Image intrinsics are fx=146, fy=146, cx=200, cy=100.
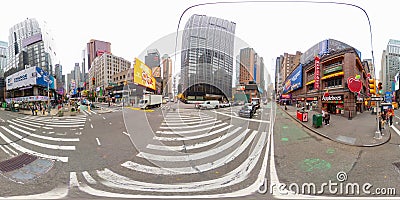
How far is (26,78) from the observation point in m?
14.9

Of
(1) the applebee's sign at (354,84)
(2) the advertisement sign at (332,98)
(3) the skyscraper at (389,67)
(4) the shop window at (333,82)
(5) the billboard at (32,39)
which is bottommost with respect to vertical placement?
(2) the advertisement sign at (332,98)

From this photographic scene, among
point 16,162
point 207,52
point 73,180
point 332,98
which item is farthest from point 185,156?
point 332,98

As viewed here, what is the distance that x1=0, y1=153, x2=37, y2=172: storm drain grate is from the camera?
4.64 meters

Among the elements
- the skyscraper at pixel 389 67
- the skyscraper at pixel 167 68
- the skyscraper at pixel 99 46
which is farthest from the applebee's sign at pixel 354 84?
the skyscraper at pixel 99 46

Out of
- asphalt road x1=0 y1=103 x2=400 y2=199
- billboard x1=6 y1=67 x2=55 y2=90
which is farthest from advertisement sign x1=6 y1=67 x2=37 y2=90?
asphalt road x1=0 y1=103 x2=400 y2=199

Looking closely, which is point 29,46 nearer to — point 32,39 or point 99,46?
point 32,39

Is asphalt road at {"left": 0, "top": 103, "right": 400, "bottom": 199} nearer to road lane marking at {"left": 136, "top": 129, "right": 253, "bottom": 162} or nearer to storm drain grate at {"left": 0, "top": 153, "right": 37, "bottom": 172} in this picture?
road lane marking at {"left": 136, "top": 129, "right": 253, "bottom": 162}

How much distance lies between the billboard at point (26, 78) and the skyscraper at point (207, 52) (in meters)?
19.0

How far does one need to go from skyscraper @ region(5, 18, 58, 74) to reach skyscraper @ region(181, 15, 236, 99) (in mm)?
14562

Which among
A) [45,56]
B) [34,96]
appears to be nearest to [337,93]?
[45,56]

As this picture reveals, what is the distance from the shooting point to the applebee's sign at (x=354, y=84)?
15.3 metres

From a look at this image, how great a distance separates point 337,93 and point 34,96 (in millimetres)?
→ 36966

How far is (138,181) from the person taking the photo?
3703 mm

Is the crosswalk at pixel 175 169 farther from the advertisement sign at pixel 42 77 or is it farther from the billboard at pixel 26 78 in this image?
the advertisement sign at pixel 42 77
